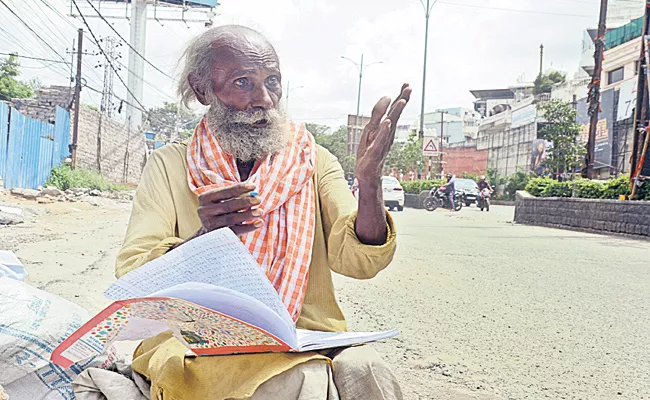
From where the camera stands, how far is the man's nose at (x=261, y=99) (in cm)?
222

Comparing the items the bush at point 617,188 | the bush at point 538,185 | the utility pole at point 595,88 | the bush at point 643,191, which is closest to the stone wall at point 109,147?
the bush at point 538,185

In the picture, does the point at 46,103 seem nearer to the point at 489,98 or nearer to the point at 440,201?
the point at 440,201

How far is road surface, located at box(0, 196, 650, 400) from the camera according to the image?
354cm

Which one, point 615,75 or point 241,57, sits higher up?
point 615,75

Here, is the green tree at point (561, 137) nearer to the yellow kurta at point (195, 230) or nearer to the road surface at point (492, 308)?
the road surface at point (492, 308)

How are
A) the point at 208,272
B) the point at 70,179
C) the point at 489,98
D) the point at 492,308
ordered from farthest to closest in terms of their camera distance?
1. the point at 489,98
2. the point at 70,179
3. the point at 492,308
4. the point at 208,272

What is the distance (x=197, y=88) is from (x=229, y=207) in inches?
31.2

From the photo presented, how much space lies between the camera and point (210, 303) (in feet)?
4.70

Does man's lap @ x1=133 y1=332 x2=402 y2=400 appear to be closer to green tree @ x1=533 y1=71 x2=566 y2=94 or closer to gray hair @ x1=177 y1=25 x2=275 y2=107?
gray hair @ x1=177 y1=25 x2=275 y2=107

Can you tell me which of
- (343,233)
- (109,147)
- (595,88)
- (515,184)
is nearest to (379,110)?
(343,233)

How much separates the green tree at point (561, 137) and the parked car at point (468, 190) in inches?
156

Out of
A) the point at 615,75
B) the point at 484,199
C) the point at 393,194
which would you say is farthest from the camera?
the point at 615,75

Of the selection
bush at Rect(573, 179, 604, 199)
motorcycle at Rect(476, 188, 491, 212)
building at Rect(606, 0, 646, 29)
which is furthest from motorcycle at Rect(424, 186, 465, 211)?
building at Rect(606, 0, 646, 29)

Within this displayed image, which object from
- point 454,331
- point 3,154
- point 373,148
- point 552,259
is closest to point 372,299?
point 454,331
